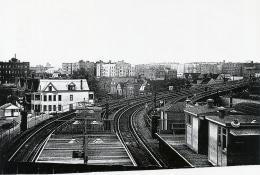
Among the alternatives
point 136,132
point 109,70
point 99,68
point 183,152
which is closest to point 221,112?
point 183,152

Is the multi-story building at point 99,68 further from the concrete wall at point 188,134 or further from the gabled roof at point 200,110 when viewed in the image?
the concrete wall at point 188,134

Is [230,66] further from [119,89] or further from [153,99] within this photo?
[119,89]

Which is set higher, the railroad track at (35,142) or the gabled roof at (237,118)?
the gabled roof at (237,118)

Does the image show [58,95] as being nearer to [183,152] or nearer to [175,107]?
[175,107]

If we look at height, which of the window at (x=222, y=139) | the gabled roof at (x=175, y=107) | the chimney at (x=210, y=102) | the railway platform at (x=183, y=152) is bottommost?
the railway platform at (x=183, y=152)

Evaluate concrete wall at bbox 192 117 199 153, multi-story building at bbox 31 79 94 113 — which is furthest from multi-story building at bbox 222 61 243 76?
multi-story building at bbox 31 79 94 113

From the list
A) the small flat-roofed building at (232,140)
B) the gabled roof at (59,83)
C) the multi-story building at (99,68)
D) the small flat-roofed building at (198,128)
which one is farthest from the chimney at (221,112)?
the gabled roof at (59,83)
